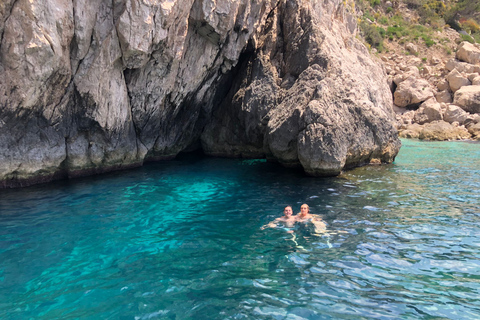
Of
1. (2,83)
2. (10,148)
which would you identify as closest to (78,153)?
(10,148)

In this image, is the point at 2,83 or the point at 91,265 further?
the point at 2,83

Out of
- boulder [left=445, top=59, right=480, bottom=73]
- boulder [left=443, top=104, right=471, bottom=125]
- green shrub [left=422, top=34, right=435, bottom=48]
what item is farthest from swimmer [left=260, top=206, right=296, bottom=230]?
green shrub [left=422, top=34, right=435, bottom=48]

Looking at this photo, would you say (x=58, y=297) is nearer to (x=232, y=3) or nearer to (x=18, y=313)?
(x=18, y=313)

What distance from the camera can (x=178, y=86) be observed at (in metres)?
15.4

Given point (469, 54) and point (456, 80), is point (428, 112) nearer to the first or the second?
point (456, 80)

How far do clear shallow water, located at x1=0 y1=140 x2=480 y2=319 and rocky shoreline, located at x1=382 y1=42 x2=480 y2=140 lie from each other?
696 inches

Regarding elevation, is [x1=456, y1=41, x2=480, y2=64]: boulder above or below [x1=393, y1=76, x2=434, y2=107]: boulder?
above

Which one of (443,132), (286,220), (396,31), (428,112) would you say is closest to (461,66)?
(428,112)

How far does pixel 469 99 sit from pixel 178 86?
27318 mm

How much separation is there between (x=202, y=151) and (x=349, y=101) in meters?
11.1

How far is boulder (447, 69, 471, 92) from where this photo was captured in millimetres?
32094

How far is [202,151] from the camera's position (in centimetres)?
2242

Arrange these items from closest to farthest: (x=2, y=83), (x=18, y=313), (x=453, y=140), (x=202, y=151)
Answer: (x=18, y=313) → (x=2, y=83) → (x=202, y=151) → (x=453, y=140)

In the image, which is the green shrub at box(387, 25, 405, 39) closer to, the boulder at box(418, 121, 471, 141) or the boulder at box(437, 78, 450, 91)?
the boulder at box(437, 78, 450, 91)
